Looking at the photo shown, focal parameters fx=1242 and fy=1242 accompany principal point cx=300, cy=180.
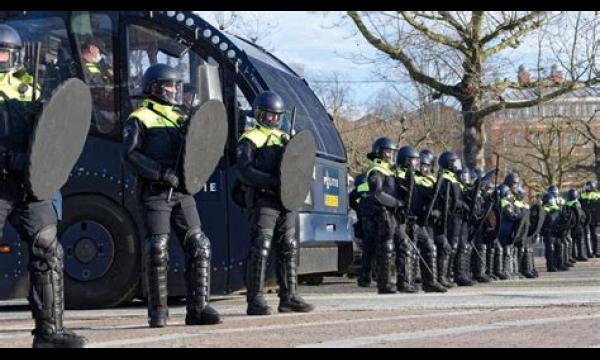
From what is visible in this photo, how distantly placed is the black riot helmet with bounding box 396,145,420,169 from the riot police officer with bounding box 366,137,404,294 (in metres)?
0.55

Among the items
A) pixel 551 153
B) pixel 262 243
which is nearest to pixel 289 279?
pixel 262 243

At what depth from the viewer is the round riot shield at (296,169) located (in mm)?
10406

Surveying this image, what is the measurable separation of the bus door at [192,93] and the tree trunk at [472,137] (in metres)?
15.8

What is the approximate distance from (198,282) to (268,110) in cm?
188

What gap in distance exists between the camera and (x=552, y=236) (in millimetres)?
23766

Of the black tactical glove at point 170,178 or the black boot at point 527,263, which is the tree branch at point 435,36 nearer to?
the black boot at point 527,263

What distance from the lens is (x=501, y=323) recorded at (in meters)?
9.05

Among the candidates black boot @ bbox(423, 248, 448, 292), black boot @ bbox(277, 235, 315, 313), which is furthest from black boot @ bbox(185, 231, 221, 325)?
black boot @ bbox(423, 248, 448, 292)

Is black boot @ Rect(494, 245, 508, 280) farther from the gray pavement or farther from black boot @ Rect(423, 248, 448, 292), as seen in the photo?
the gray pavement

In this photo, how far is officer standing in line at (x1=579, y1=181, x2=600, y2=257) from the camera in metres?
29.0

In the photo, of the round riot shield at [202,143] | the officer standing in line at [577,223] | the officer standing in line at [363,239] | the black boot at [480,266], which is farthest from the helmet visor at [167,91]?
the officer standing in line at [577,223]

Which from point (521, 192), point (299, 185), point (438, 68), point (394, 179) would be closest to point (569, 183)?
point (438, 68)
